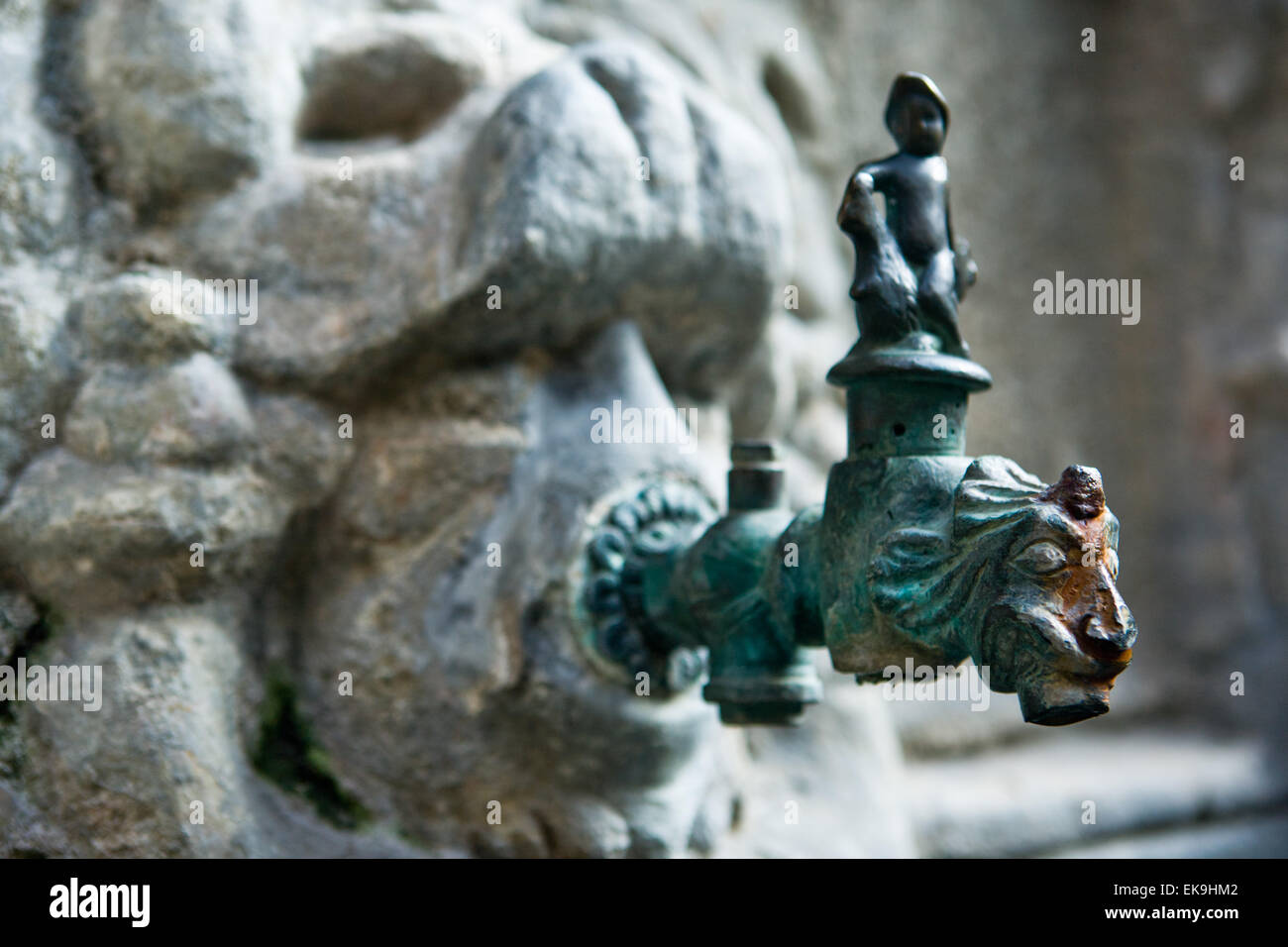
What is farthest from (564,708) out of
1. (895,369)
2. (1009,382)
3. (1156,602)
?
(1156,602)

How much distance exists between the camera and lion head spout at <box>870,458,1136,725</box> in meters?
0.54

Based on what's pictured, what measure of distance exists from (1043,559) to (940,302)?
20 centimetres

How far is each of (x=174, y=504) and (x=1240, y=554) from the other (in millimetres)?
1298

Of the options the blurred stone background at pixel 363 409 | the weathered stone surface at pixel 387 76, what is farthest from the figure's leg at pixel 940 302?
the weathered stone surface at pixel 387 76

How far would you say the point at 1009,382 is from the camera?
61.7 inches

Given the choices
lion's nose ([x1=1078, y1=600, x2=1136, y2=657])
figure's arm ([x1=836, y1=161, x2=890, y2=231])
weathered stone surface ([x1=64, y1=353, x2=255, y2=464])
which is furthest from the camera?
weathered stone surface ([x1=64, y1=353, x2=255, y2=464])

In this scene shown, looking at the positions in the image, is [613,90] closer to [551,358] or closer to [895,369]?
[551,358]

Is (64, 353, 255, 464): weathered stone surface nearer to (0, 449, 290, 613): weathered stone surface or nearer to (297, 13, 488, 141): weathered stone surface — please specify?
(0, 449, 290, 613): weathered stone surface

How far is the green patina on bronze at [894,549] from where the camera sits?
0.55 metres

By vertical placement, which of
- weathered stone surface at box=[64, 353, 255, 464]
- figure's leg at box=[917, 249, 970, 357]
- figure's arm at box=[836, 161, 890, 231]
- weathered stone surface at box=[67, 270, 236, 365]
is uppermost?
figure's arm at box=[836, 161, 890, 231]

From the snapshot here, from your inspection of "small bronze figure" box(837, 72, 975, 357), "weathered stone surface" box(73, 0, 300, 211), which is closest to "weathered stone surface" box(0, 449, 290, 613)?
"weathered stone surface" box(73, 0, 300, 211)

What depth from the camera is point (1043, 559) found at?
55cm

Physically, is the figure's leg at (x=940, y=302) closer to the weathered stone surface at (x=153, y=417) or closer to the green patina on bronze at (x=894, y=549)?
the green patina on bronze at (x=894, y=549)

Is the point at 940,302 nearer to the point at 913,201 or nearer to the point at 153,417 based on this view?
the point at 913,201
